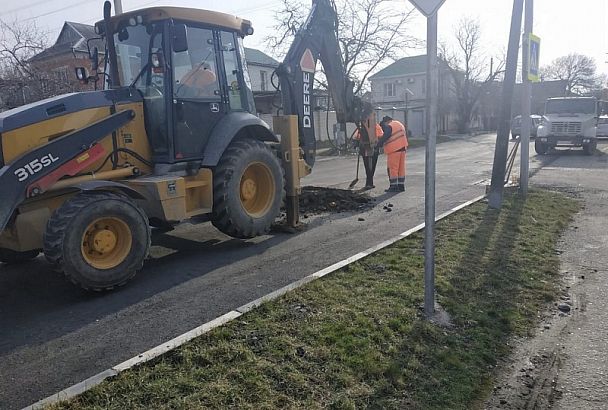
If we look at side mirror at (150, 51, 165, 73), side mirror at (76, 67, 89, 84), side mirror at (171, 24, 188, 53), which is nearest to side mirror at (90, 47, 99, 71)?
side mirror at (76, 67, 89, 84)

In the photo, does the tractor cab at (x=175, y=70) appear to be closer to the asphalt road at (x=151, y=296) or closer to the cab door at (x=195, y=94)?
the cab door at (x=195, y=94)

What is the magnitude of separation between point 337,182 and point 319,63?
15.6 ft

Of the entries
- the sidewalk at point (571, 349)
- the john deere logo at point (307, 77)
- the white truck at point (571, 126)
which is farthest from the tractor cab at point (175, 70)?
the white truck at point (571, 126)

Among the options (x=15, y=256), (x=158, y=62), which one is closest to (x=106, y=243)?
(x=15, y=256)

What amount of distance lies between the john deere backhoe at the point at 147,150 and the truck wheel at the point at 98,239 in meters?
0.01

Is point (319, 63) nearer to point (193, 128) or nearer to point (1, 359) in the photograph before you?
point (193, 128)

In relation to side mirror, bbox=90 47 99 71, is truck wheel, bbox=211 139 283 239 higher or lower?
lower

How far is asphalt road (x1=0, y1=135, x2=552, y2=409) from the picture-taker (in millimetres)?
3754

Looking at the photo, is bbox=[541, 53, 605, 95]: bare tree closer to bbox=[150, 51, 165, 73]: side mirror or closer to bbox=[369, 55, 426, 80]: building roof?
bbox=[369, 55, 426, 80]: building roof

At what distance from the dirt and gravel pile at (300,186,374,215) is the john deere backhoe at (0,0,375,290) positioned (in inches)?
50.0

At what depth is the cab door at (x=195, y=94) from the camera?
6.21m

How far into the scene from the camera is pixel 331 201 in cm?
957

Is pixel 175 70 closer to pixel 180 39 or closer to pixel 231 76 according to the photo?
pixel 180 39

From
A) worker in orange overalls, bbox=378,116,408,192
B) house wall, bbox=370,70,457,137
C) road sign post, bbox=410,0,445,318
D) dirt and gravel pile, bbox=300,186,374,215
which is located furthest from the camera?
house wall, bbox=370,70,457,137
